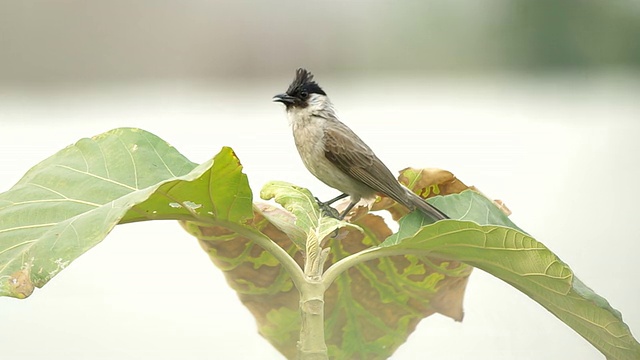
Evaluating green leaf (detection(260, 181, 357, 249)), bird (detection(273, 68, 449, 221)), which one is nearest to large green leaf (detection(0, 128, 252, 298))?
green leaf (detection(260, 181, 357, 249))

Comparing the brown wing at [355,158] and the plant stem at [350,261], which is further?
the brown wing at [355,158]

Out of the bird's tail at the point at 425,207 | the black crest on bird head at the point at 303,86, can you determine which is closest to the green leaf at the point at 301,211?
the bird's tail at the point at 425,207

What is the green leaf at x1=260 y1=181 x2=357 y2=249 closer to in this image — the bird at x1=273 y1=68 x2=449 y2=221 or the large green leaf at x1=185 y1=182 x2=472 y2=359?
the large green leaf at x1=185 y1=182 x2=472 y2=359

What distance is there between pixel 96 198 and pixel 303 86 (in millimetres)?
687

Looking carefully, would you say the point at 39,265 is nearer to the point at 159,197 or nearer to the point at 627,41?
the point at 159,197

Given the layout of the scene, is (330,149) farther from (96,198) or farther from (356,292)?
(96,198)

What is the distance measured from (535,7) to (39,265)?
5.61 metres

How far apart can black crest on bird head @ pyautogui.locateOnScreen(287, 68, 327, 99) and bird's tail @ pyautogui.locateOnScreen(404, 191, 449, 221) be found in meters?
0.44

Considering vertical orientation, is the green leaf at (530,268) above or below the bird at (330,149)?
below

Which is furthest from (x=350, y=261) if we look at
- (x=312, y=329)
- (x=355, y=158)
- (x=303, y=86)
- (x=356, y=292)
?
(x=303, y=86)

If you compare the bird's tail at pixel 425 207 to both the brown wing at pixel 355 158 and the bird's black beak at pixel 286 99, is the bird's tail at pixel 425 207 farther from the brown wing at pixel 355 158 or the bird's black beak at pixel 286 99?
the bird's black beak at pixel 286 99

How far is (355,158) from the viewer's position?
4.90ft

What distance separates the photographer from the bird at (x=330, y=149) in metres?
1.43

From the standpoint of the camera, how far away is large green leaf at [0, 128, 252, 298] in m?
0.86
